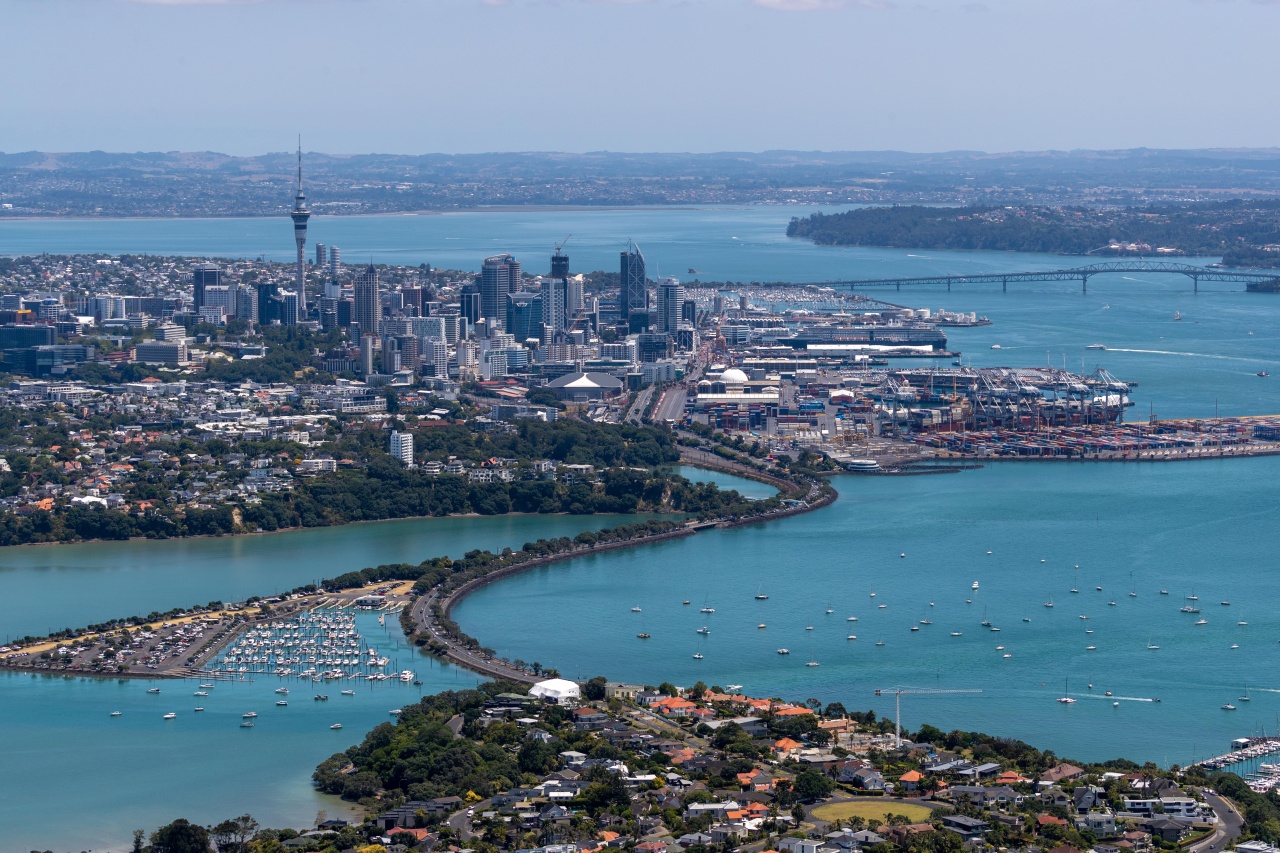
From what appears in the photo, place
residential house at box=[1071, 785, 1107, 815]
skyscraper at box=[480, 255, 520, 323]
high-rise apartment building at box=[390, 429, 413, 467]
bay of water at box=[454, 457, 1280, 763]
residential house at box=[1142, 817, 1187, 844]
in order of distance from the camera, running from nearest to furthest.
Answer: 1. residential house at box=[1142, 817, 1187, 844]
2. residential house at box=[1071, 785, 1107, 815]
3. bay of water at box=[454, 457, 1280, 763]
4. high-rise apartment building at box=[390, 429, 413, 467]
5. skyscraper at box=[480, 255, 520, 323]

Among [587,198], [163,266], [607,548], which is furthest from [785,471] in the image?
[587,198]

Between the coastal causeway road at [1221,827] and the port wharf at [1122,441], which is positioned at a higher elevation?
the coastal causeway road at [1221,827]

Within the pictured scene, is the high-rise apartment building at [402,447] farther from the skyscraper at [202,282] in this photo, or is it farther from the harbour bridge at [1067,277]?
the harbour bridge at [1067,277]

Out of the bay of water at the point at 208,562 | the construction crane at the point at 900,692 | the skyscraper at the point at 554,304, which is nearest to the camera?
the construction crane at the point at 900,692

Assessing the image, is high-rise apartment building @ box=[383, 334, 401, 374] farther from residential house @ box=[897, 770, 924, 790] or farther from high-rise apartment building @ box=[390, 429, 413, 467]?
residential house @ box=[897, 770, 924, 790]

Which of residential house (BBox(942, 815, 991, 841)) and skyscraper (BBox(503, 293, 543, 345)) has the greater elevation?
skyscraper (BBox(503, 293, 543, 345))

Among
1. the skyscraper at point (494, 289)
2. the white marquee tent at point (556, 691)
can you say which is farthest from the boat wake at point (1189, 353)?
the white marquee tent at point (556, 691)

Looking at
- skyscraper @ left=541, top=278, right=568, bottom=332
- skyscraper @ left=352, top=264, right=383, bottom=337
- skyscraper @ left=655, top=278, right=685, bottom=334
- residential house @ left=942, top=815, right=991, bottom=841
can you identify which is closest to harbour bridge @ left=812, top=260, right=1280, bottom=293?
skyscraper @ left=655, top=278, right=685, bottom=334
